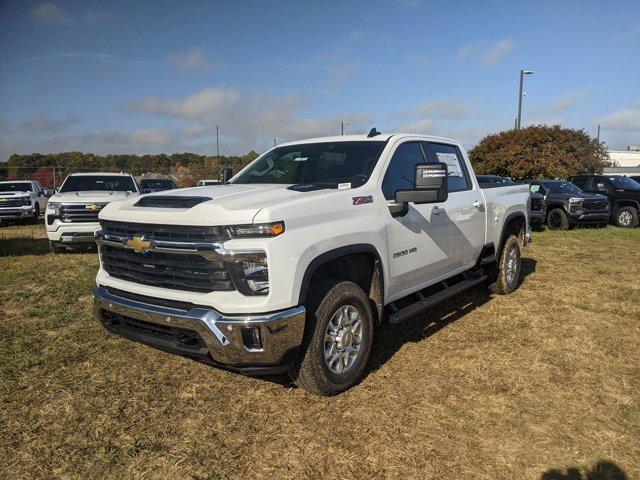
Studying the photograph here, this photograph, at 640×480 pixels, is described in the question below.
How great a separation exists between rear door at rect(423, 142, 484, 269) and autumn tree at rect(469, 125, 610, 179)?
20788 mm

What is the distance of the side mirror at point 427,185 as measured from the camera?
372 centimetres

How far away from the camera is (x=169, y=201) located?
11.3 ft

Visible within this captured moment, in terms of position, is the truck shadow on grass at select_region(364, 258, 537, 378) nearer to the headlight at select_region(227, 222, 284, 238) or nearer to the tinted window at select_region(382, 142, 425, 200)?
the tinted window at select_region(382, 142, 425, 200)

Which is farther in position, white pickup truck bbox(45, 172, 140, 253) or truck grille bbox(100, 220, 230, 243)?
white pickup truck bbox(45, 172, 140, 253)

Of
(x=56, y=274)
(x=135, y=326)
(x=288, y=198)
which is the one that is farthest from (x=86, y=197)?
(x=288, y=198)

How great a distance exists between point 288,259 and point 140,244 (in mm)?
1087

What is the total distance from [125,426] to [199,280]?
1.11 meters

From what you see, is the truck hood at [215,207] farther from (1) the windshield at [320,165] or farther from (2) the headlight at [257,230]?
(1) the windshield at [320,165]

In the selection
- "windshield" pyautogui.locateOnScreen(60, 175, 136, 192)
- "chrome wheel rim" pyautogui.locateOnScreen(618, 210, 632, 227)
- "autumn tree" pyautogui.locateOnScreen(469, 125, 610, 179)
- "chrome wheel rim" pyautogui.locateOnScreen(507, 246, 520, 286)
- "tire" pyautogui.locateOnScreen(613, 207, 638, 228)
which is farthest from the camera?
"autumn tree" pyautogui.locateOnScreen(469, 125, 610, 179)

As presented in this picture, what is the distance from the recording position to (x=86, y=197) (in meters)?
9.33

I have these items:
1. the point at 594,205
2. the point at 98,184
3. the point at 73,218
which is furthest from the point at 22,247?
the point at 594,205

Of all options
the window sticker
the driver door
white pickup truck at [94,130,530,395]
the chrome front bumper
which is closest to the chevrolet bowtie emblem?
white pickup truck at [94,130,530,395]

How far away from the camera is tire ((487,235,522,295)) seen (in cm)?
633

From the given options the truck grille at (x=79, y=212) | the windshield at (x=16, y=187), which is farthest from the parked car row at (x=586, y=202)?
the windshield at (x=16, y=187)
